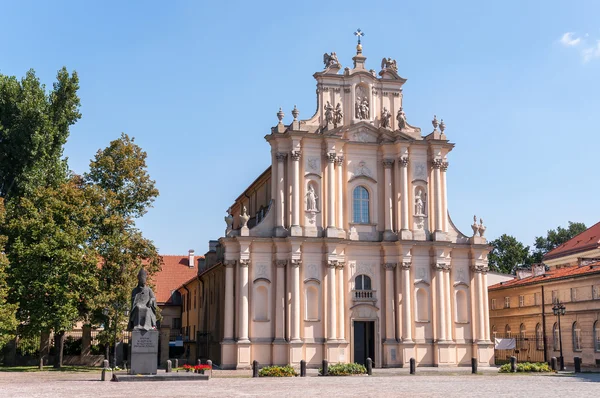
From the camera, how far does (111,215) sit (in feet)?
150

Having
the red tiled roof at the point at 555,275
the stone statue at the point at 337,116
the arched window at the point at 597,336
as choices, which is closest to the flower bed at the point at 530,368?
the arched window at the point at 597,336

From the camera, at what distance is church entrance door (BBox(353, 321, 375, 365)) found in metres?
46.2

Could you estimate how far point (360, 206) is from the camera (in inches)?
1877

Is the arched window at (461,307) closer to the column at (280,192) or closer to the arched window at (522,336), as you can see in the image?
the column at (280,192)

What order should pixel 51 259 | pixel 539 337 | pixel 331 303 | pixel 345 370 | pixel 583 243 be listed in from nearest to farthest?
pixel 345 370 < pixel 51 259 < pixel 331 303 < pixel 539 337 < pixel 583 243

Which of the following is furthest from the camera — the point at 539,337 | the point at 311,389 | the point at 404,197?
the point at 539,337

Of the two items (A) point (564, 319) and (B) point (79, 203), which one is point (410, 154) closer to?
(A) point (564, 319)

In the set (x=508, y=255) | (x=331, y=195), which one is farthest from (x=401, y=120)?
(x=508, y=255)

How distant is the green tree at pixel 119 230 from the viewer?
44.1 meters

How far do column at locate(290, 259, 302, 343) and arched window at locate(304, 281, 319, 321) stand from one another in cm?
85

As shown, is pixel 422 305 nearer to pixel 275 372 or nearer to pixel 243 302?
pixel 243 302

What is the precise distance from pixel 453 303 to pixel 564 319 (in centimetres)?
1169

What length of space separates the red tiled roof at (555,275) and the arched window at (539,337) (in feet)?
11.9

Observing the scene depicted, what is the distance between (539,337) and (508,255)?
3938 cm
